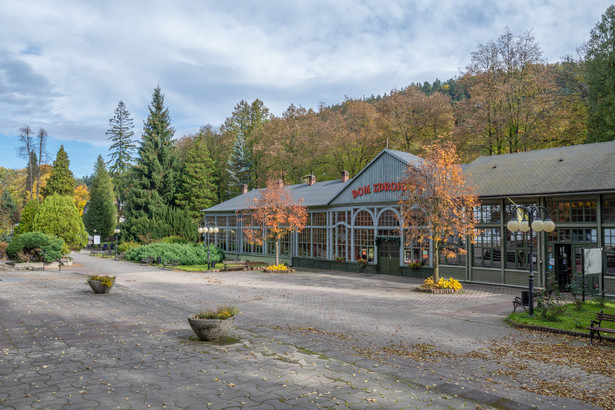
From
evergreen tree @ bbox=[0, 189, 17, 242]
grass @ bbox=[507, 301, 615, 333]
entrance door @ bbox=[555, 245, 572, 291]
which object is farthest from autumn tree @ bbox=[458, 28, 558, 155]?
evergreen tree @ bbox=[0, 189, 17, 242]

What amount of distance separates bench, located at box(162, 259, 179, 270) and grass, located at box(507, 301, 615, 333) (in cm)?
2534

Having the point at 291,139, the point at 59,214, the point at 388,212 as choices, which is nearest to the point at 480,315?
the point at 388,212

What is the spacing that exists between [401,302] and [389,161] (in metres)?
12.0

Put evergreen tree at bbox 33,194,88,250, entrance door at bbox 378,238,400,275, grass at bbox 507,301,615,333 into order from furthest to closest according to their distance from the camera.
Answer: evergreen tree at bbox 33,194,88,250 < entrance door at bbox 378,238,400,275 < grass at bbox 507,301,615,333

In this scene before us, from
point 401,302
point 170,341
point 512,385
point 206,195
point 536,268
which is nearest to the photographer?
point 512,385

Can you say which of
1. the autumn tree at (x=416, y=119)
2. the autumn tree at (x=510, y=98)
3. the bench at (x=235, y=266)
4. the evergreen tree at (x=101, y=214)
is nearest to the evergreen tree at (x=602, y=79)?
the autumn tree at (x=510, y=98)

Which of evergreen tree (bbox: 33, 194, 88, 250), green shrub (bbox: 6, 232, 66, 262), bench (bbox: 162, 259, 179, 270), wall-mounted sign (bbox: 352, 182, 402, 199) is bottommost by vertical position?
bench (bbox: 162, 259, 179, 270)

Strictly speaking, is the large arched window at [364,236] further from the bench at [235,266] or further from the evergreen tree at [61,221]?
the evergreen tree at [61,221]

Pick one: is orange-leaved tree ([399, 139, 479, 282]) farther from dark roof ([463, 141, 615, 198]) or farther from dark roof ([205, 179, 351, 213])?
dark roof ([205, 179, 351, 213])

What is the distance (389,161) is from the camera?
2700 centimetres

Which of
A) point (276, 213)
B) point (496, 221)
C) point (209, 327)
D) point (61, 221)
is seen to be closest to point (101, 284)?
point (209, 327)

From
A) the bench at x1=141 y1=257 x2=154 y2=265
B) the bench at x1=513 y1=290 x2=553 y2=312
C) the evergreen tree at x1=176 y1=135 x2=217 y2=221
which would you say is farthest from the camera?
the evergreen tree at x1=176 y1=135 x2=217 y2=221

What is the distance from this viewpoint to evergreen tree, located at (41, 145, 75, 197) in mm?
60875

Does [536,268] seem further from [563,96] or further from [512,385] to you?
[563,96]
